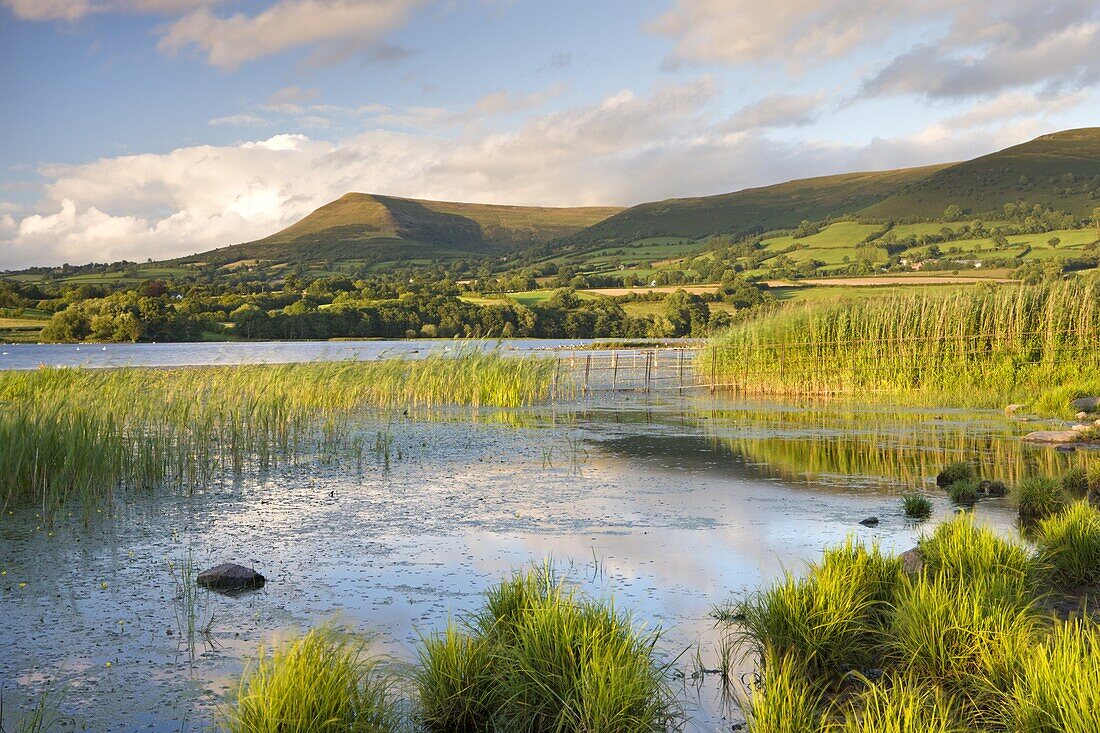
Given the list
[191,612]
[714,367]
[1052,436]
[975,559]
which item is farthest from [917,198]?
[191,612]

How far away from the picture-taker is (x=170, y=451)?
14.4 metres

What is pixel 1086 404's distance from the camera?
74.9 feet

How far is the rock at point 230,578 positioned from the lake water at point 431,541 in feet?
0.69

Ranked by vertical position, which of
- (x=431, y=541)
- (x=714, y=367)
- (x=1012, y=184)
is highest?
(x=1012, y=184)

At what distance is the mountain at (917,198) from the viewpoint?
129 meters

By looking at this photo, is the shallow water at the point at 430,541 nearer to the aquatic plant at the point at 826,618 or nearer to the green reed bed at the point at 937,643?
the aquatic plant at the point at 826,618

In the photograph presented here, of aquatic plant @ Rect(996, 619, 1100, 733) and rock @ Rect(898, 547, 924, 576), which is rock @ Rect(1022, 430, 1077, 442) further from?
aquatic plant @ Rect(996, 619, 1100, 733)

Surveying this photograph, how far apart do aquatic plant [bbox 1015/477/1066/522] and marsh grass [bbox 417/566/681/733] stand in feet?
24.9

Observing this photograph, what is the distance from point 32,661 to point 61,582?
228 centimetres

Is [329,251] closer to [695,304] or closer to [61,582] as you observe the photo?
[695,304]

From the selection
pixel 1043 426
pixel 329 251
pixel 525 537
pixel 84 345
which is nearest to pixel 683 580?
pixel 525 537

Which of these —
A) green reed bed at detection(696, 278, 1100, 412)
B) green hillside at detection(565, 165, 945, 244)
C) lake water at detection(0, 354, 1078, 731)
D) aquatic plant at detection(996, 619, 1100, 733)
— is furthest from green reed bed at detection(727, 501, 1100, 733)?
green hillside at detection(565, 165, 945, 244)

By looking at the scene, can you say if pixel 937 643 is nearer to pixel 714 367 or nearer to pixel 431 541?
pixel 431 541

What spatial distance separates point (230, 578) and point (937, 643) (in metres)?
6.03
